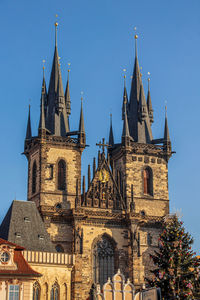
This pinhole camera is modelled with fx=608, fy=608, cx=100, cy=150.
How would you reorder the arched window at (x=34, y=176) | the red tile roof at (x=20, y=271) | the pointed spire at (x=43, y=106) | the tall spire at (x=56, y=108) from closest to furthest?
1. the red tile roof at (x=20, y=271)
2. the arched window at (x=34, y=176)
3. the pointed spire at (x=43, y=106)
4. the tall spire at (x=56, y=108)

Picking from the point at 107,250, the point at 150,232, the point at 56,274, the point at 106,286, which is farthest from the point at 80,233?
the point at 106,286

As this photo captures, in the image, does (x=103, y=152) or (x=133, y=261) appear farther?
(x=103, y=152)

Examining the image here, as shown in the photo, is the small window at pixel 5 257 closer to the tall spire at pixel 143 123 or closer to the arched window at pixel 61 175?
the arched window at pixel 61 175

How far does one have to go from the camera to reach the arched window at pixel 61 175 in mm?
61403

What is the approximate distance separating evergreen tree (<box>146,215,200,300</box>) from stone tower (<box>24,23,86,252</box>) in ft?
64.2

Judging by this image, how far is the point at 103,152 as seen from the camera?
209 feet

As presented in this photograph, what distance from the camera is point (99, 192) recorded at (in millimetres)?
61875

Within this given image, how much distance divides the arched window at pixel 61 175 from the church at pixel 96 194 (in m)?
0.10

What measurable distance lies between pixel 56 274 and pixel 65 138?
19.6 meters

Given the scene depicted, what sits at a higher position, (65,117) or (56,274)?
(65,117)

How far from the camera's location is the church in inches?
2281

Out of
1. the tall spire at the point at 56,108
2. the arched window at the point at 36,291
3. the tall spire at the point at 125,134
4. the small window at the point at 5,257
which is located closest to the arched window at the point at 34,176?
the tall spire at the point at 56,108

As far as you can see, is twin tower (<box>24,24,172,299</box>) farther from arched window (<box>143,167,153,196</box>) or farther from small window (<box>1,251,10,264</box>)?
small window (<box>1,251,10,264</box>)

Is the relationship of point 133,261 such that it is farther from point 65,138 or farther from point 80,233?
point 65,138
